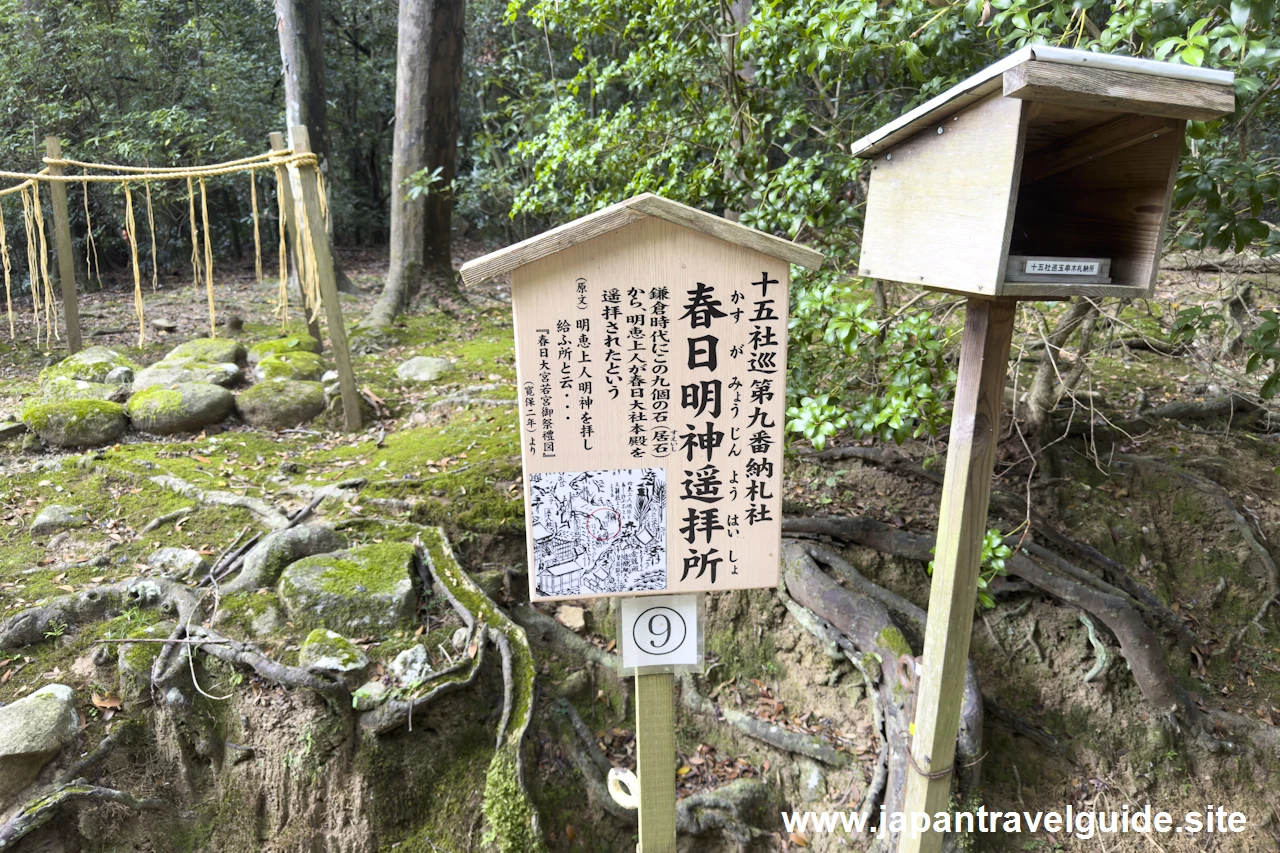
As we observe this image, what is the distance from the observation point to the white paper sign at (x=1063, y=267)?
2064mm

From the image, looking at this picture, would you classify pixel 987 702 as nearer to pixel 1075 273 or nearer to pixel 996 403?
pixel 996 403

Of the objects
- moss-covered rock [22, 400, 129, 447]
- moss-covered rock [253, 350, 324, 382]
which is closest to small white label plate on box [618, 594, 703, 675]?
moss-covered rock [22, 400, 129, 447]

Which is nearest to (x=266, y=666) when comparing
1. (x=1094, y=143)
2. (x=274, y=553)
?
(x=274, y=553)

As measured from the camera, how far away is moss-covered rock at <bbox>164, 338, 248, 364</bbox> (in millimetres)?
7288

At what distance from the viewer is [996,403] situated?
7.88 ft

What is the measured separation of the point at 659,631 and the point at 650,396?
79 centimetres

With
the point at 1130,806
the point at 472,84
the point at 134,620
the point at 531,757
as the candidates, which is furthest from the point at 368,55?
the point at 1130,806

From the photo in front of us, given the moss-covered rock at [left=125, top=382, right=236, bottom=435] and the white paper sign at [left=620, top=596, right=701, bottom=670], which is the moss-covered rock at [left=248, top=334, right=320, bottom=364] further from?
the white paper sign at [left=620, top=596, right=701, bottom=670]

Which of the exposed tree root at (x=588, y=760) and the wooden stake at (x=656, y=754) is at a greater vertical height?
the wooden stake at (x=656, y=754)

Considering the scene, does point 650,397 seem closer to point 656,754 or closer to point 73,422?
point 656,754

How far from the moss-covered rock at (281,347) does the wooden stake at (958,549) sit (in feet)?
22.8

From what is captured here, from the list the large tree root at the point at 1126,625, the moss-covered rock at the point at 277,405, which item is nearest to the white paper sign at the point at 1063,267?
the large tree root at the point at 1126,625

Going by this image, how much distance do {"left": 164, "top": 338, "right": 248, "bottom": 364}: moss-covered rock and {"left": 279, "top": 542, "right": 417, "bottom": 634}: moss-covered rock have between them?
4379 mm

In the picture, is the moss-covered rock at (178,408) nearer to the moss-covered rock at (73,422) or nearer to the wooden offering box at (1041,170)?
the moss-covered rock at (73,422)
